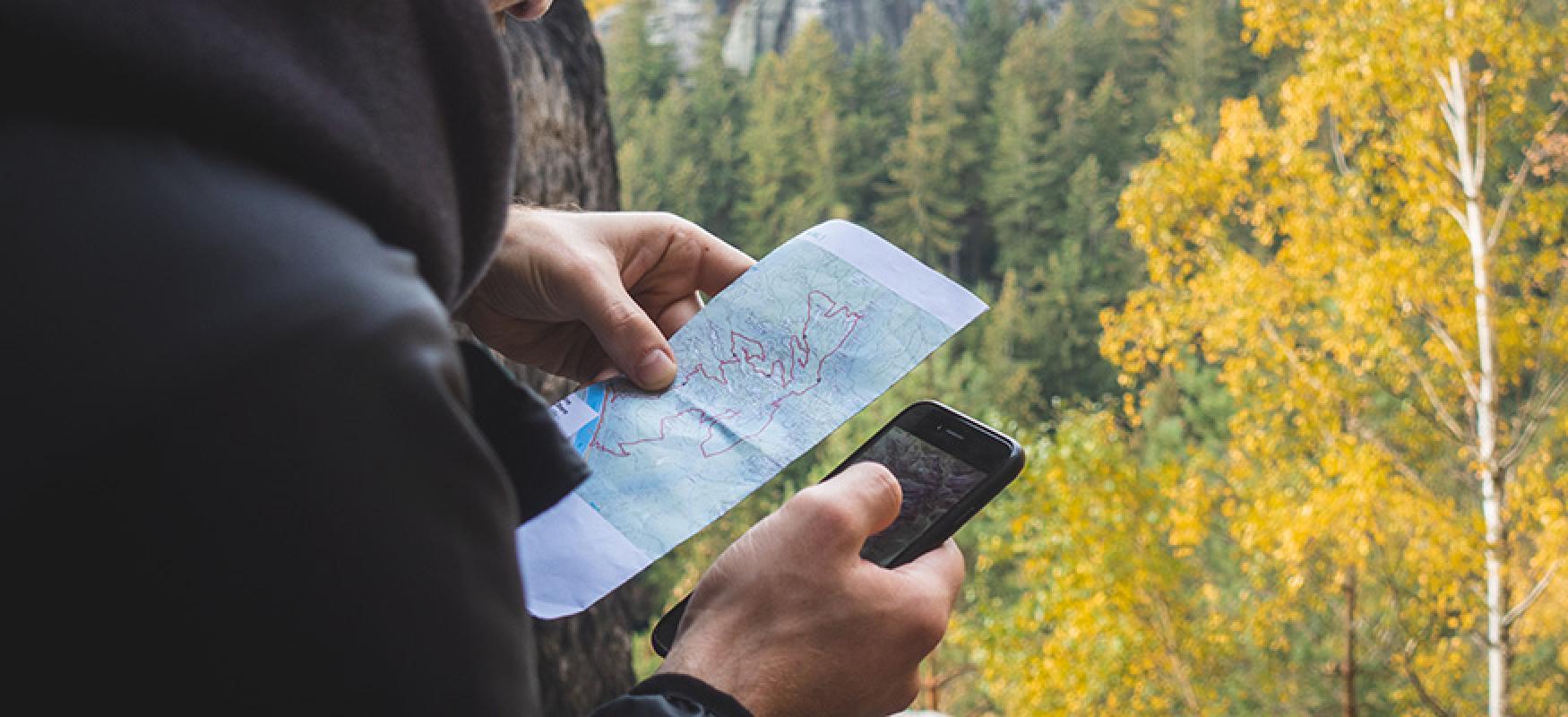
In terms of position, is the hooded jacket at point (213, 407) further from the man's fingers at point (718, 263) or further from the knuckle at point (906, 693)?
the man's fingers at point (718, 263)

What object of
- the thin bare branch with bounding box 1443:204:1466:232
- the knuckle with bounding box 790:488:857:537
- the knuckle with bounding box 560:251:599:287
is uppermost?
the knuckle with bounding box 790:488:857:537

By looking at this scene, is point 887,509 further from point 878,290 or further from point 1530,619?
point 1530,619

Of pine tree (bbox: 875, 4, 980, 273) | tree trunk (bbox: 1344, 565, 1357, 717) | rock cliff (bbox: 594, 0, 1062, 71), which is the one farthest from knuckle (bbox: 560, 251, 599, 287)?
rock cliff (bbox: 594, 0, 1062, 71)

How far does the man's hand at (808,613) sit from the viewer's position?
2.81 feet

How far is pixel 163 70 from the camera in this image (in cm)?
46

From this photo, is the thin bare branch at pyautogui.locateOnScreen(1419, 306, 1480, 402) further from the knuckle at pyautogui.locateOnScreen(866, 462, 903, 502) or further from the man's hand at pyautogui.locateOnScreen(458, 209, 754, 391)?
the knuckle at pyautogui.locateOnScreen(866, 462, 903, 502)

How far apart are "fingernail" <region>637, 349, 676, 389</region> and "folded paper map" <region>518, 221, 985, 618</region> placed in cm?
1

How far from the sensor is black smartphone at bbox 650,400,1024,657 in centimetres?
105

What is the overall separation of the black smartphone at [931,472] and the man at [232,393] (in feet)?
1.78

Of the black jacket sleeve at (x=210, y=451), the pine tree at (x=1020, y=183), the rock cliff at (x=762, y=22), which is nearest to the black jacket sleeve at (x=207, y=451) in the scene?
the black jacket sleeve at (x=210, y=451)

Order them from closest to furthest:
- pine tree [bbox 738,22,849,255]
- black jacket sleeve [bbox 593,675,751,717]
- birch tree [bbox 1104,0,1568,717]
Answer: black jacket sleeve [bbox 593,675,751,717] < birch tree [bbox 1104,0,1568,717] < pine tree [bbox 738,22,849,255]

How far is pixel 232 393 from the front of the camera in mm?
429

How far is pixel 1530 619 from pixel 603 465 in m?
9.16

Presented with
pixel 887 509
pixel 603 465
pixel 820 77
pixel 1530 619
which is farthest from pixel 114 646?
pixel 820 77
